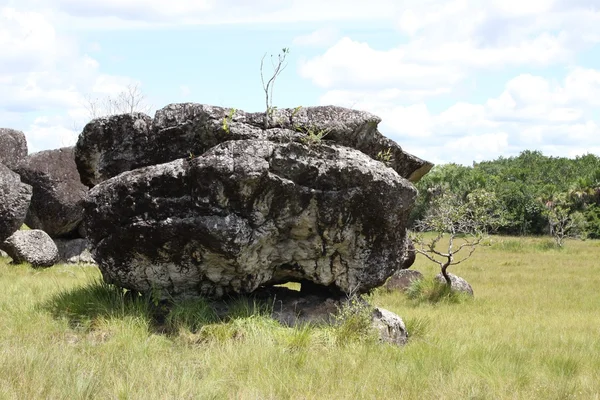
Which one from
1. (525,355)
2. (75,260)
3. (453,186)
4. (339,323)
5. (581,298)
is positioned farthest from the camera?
(453,186)

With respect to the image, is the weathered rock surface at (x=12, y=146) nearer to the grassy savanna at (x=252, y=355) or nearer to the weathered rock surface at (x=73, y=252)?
the weathered rock surface at (x=73, y=252)

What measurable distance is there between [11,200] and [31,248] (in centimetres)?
172

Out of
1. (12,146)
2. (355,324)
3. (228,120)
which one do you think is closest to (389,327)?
(355,324)

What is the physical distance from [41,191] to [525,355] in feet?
60.0

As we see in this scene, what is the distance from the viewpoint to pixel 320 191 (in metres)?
10.7

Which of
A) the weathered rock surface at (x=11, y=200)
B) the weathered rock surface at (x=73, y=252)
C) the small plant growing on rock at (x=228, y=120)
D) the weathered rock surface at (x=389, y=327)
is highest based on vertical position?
the small plant growing on rock at (x=228, y=120)

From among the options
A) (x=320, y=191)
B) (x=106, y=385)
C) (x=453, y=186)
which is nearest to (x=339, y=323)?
(x=320, y=191)

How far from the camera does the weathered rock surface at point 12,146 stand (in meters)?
25.5

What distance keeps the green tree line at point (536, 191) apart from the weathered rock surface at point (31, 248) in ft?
94.3

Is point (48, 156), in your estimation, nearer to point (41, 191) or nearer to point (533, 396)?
point (41, 191)

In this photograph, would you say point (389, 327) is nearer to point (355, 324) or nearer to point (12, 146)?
point (355, 324)

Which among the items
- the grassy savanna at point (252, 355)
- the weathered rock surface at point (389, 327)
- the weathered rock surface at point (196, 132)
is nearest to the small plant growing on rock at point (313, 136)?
the weathered rock surface at point (196, 132)

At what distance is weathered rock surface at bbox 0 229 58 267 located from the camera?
20.5m

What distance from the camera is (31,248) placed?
20594 millimetres
